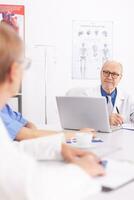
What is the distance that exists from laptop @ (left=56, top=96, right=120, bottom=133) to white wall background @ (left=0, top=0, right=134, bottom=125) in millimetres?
2024

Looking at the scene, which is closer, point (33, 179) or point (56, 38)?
point (33, 179)

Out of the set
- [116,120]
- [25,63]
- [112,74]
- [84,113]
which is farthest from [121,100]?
[25,63]

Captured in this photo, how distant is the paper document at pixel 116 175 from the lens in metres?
1.25

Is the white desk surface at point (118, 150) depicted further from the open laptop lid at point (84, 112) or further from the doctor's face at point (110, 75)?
the doctor's face at point (110, 75)

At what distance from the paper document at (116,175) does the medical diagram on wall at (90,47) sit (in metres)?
3.19

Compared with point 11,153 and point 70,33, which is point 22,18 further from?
point 11,153

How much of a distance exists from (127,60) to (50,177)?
A: 12.8 ft

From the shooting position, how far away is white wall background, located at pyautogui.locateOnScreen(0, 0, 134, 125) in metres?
4.47

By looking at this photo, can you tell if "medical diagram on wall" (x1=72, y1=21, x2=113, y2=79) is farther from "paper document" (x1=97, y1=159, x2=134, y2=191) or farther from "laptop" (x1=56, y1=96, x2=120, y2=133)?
"paper document" (x1=97, y1=159, x2=134, y2=191)

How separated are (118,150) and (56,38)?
2897 mm

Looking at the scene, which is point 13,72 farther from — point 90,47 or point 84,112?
point 90,47

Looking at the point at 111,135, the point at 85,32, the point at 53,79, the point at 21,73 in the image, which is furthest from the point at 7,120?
the point at 85,32

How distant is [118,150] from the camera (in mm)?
1858

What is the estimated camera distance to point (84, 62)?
15.4 ft
